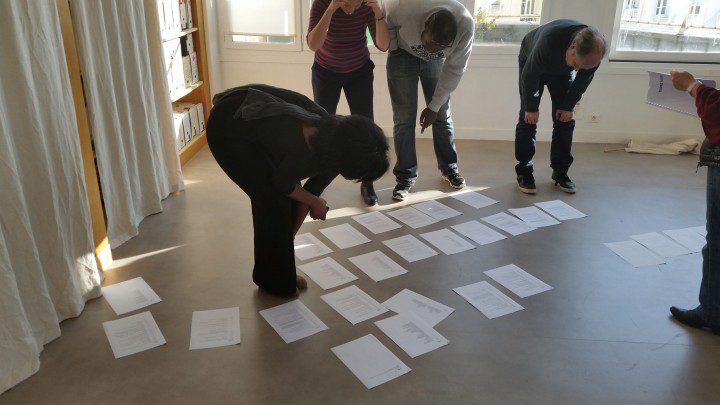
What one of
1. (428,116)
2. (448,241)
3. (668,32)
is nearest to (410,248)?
(448,241)

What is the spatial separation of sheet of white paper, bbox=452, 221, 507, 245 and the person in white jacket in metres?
0.49

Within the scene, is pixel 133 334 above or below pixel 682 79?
below

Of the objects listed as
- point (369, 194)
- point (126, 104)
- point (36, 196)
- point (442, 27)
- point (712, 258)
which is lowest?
point (369, 194)

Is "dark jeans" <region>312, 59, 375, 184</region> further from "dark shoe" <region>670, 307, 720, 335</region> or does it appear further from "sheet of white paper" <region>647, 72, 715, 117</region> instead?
"dark shoe" <region>670, 307, 720, 335</region>

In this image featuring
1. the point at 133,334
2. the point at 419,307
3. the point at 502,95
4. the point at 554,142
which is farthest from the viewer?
the point at 502,95

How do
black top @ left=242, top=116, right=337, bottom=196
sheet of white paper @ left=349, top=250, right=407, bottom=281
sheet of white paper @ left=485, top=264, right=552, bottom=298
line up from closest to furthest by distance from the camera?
black top @ left=242, top=116, right=337, bottom=196
sheet of white paper @ left=485, top=264, right=552, bottom=298
sheet of white paper @ left=349, top=250, right=407, bottom=281

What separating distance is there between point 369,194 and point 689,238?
173 centimetres

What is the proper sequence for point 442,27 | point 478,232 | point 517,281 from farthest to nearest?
point 478,232, point 442,27, point 517,281

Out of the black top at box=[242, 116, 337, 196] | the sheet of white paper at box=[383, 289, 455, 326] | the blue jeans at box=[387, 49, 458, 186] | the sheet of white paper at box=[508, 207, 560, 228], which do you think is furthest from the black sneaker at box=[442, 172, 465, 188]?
the black top at box=[242, 116, 337, 196]

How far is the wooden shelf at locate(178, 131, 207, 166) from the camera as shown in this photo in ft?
13.3

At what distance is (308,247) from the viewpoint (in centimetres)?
295

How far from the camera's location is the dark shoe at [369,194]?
136 inches

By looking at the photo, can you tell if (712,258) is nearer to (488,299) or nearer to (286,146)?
(488,299)

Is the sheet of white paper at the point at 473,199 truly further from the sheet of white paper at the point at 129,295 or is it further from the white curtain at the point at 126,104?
the sheet of white paper at the point at 129,295
